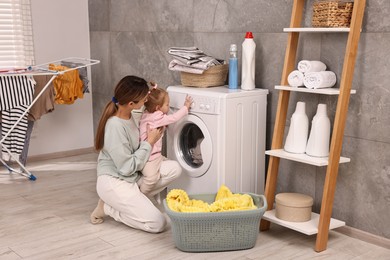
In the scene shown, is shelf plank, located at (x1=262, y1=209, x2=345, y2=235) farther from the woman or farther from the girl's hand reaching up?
the girl's hand reaching up

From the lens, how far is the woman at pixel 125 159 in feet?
9.56

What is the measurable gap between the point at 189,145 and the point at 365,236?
125 centimetres

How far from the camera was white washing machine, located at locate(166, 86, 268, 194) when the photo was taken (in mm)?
3031

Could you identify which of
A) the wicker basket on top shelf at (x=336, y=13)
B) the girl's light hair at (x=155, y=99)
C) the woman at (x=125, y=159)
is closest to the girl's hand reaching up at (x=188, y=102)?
the girl's light hair at (x=155, y=99)

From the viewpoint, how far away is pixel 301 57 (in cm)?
304

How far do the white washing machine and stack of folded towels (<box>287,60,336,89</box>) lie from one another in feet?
1.24

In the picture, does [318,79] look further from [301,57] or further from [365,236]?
[365,236]

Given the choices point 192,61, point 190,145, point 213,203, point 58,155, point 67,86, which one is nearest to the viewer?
point 213,203

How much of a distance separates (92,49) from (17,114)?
1266 millimetres

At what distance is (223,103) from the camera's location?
2984 millimetres

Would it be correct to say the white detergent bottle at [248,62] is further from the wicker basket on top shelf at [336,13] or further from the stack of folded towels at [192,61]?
the wicker basket on top shelf at [336,13]

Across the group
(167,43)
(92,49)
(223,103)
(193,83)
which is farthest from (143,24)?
(223,103)

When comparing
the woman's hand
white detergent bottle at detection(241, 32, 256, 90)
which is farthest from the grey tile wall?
the woman's hand

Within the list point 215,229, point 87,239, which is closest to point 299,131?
point 215,229
